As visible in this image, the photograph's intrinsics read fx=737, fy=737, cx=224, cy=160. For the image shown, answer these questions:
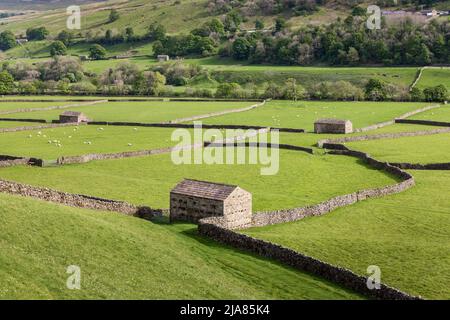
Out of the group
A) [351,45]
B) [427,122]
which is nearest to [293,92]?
[427,122]

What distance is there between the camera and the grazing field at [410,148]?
68.7m

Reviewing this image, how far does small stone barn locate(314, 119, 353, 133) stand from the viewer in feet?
290

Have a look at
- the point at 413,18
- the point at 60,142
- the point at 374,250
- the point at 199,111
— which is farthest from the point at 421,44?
the point at 374,250

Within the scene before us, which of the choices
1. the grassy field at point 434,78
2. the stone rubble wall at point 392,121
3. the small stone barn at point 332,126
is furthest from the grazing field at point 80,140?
the grassy field at point 434,78

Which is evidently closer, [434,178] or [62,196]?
[62,196]

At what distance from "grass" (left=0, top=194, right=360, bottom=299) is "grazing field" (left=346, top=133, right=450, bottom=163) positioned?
36.7 meters

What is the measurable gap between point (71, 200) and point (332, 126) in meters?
53.9

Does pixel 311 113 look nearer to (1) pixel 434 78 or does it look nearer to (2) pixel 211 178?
(1) pixel 434 78

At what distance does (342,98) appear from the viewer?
131375mm

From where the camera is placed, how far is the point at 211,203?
40719mm

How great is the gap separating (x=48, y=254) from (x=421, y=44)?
13938cm

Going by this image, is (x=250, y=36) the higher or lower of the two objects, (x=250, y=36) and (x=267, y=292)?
the higher

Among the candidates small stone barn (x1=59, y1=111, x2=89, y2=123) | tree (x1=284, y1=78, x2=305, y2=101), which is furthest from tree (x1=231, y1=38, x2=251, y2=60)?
small stone barn (x1=59, y1=111, x2=89, y2=123)
